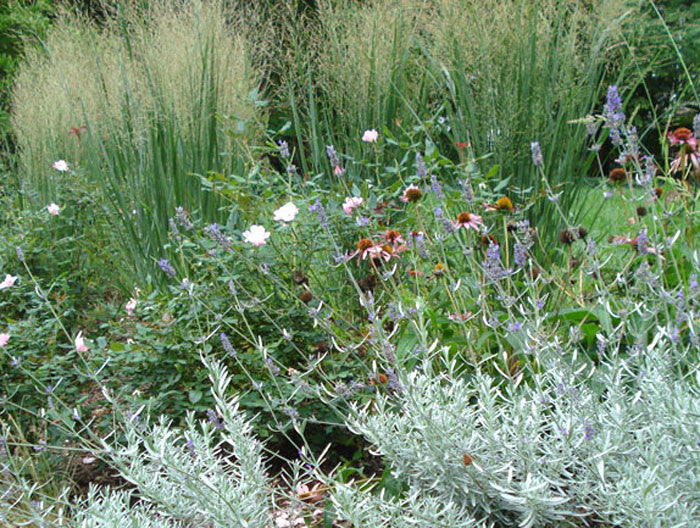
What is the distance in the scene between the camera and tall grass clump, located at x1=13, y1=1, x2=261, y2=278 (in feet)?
9.56

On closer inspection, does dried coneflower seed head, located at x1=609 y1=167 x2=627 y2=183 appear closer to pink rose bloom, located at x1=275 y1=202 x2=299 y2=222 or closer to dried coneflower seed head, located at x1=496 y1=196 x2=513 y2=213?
dried coneflower seed head, located at x1=496 y1=196 x2=513 y2=213

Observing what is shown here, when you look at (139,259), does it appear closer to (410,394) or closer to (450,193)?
(450,193)

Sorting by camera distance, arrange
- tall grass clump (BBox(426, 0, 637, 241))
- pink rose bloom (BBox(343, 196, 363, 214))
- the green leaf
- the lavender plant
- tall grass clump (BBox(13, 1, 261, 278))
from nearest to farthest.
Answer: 1. the lavender plant
2. the green leaf
3. pink rose bloom (BBox(343, 196, 363, 214))
4. tall grass clump (BBox(426, 0, 637, 241))
5. tall grass clump (BBox(13, 1, 261, 278))

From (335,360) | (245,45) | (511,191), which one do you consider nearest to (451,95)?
(511,191)

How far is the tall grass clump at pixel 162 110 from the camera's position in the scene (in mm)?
2914

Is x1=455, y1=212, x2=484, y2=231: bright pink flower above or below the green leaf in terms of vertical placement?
above

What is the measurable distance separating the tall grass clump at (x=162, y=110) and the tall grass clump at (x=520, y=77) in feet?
2.98

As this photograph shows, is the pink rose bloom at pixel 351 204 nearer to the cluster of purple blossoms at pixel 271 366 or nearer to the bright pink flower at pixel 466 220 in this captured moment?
the bright pink flower at pixel 466 220

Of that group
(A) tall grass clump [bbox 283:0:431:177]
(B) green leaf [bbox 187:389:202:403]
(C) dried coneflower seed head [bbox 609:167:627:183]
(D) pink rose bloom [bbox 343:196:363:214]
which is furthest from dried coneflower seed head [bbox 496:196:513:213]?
(B) green leaf [bbox 187:389:202:403]

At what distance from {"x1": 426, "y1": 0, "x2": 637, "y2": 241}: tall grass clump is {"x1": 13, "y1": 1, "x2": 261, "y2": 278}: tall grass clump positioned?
2.98 feet

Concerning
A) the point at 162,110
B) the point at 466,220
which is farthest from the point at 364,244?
the point at 162,110

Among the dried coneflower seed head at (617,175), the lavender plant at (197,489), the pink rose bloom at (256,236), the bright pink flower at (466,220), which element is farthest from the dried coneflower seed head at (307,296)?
the dried coneflower seed head at (617,175)

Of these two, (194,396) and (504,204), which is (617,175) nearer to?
(504,204)

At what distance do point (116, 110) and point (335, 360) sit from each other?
1.92m
